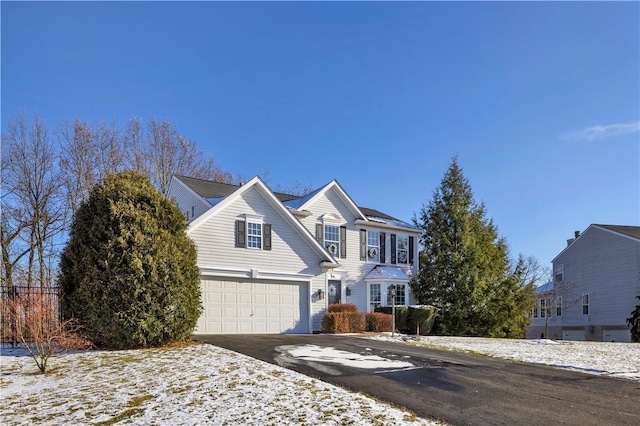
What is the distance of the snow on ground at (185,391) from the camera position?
6.62 m

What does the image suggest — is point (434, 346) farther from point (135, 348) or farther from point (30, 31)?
point (30, 31)

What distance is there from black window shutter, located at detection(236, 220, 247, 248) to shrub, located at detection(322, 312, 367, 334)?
4459mm

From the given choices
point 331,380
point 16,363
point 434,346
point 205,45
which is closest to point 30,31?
point 205,45

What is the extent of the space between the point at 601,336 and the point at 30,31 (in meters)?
34.2

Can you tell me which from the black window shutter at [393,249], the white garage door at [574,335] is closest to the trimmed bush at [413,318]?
the black window shutter at [393,249]

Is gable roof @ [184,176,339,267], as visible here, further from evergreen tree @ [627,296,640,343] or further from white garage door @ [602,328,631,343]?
white garage door @ [602,328,631,343]

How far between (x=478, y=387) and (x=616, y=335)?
26408 millimetres

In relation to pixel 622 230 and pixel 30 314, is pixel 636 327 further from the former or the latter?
pixel 30 314

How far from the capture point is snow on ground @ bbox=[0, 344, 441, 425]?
21.6 ft

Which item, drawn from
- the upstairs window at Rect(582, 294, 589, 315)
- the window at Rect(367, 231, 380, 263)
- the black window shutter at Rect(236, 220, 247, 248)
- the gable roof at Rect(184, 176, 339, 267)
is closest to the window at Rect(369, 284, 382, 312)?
the window at Rect(367, 231, 380, 263)

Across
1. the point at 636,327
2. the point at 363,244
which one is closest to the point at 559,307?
the point at 636,327

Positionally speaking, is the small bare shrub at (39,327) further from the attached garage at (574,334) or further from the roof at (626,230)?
the attached garage at (574,334)

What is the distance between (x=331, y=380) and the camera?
28.9 ft

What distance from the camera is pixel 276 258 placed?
1945cm
